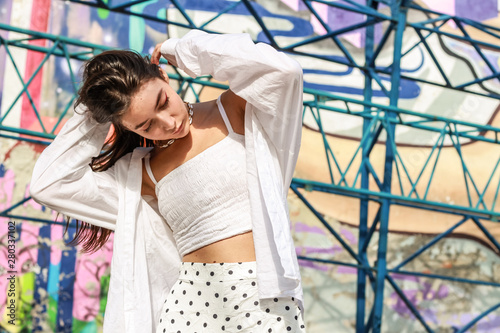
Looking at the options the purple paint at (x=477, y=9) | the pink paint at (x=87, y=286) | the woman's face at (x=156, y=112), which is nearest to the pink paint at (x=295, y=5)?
the purple paint at (x=477, y=9)

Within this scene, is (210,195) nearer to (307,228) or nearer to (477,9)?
(307,228)

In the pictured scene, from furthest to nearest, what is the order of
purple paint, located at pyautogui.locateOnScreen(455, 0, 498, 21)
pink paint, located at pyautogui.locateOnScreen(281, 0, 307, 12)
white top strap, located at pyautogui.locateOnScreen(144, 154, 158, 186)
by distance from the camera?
purple paint, located at pyautogui.locateOnScreen(455, 0, 498, 21) < pink paint, located at pyautogui.locateOnScreen(281, 0, 307, 12) < white top strap, located at pyautogui.locateOnScreen(144, 154, 158, 186)

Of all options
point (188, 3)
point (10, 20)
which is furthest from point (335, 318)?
point (10, 20)

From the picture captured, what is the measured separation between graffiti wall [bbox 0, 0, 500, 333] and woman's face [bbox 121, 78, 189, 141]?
10.0 ft

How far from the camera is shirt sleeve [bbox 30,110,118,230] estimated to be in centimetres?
157

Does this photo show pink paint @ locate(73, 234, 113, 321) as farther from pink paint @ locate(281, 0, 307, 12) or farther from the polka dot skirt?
the polka dot skirt

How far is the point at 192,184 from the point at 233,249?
21cm

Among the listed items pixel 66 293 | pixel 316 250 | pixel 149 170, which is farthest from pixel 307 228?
pixel 149 170

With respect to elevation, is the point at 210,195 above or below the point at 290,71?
below

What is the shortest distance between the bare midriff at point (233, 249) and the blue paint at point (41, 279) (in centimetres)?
354

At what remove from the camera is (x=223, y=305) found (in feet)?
5.05

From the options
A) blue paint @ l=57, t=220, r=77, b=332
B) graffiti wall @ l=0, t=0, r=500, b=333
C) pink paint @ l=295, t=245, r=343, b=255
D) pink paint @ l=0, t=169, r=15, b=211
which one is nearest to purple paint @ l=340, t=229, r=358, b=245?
graffiti wall @ l=0, t=0, r=500, b=333

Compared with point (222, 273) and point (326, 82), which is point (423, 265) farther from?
point (222, 273)

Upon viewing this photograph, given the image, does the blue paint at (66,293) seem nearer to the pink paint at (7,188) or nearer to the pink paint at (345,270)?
the pink paint at (7,188)
